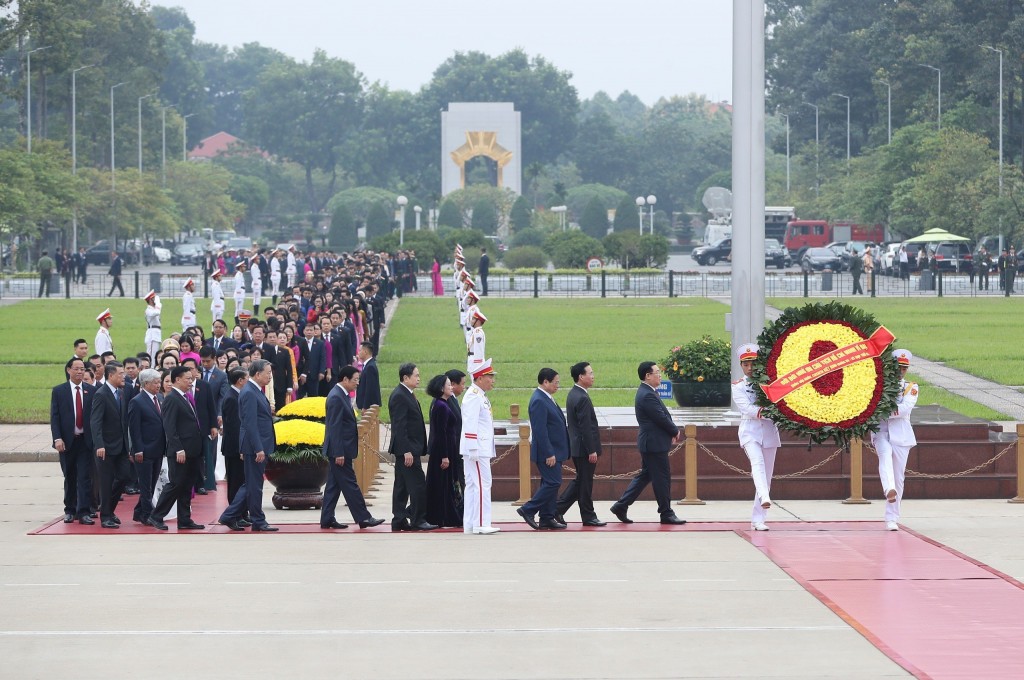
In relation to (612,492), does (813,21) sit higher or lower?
higher

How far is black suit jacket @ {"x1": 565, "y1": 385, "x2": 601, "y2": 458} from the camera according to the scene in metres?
16.3

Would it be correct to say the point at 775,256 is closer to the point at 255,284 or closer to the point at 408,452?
the point at 255,284

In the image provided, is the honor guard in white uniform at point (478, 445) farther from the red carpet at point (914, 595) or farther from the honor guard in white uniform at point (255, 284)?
the honor guard in white uniform at point (255, 284)

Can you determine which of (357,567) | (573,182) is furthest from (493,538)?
(573,182)

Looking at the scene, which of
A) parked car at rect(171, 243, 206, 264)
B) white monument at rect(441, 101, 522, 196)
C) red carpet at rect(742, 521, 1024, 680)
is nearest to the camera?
red carpet at rect(742, 521, 1024, 680)

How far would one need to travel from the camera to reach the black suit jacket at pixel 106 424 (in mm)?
16375

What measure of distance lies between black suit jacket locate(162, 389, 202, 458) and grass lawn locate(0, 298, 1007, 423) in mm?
9868

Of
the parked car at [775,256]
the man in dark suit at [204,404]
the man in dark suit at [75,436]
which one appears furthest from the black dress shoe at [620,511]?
the parked car at [775,256]

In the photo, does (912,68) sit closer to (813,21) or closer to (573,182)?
(813,21)

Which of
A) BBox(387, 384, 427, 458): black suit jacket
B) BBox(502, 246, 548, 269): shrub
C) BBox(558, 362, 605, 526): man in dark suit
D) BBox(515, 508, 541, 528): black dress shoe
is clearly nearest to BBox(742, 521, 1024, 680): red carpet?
BBox(558, 362, 605, 526): man in dark suit

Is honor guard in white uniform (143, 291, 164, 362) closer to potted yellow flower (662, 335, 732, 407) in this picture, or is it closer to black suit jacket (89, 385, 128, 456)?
potted yellow flower (662, 335, 732, 407)

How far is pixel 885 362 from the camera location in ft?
51.6

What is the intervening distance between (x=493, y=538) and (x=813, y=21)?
104m

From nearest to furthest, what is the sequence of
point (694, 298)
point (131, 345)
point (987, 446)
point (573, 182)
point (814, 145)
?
point (987, 446)
point (131, 345)
point (694, 298)
point (814, 145)
point (573, 182)
